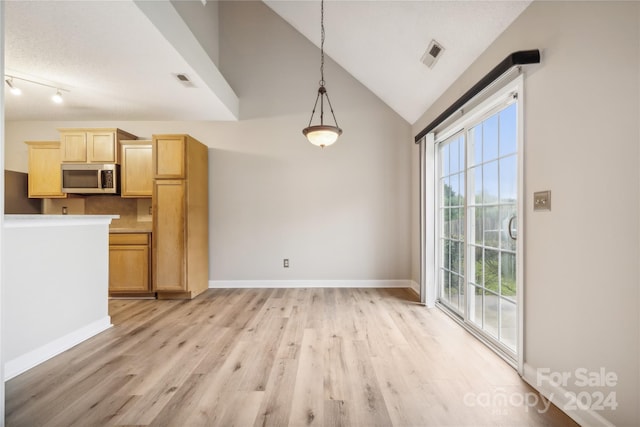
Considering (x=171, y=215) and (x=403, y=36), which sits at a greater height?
(x=403, y=36)

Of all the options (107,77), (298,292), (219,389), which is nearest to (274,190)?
(298,292)

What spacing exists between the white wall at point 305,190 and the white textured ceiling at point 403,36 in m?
0.41

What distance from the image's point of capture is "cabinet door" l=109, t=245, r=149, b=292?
153 inches

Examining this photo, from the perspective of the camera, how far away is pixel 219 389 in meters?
1.85

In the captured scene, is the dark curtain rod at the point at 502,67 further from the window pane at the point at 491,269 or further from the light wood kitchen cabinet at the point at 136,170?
the light wood kitchen cabinet at the point at 136,170

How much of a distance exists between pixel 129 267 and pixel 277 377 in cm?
292

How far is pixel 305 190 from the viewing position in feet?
14.9

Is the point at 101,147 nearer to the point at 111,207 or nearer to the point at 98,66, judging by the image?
the point at 111,207

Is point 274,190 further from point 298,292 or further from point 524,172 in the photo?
point 524,172

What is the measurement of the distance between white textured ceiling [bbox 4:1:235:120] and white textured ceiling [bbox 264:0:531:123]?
1610mm

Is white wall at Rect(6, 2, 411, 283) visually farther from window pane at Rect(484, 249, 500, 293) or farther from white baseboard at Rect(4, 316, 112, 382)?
window pane at Rect(484, 249, 500, 293)

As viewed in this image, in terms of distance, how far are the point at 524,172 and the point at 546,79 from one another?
0.54 meters

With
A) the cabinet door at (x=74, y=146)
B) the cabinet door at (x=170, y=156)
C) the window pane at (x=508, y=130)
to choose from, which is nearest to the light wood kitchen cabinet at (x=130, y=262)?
the cabinet door at (x=170, y=156)

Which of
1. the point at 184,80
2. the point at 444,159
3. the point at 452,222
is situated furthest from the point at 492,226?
the point at 184,80
